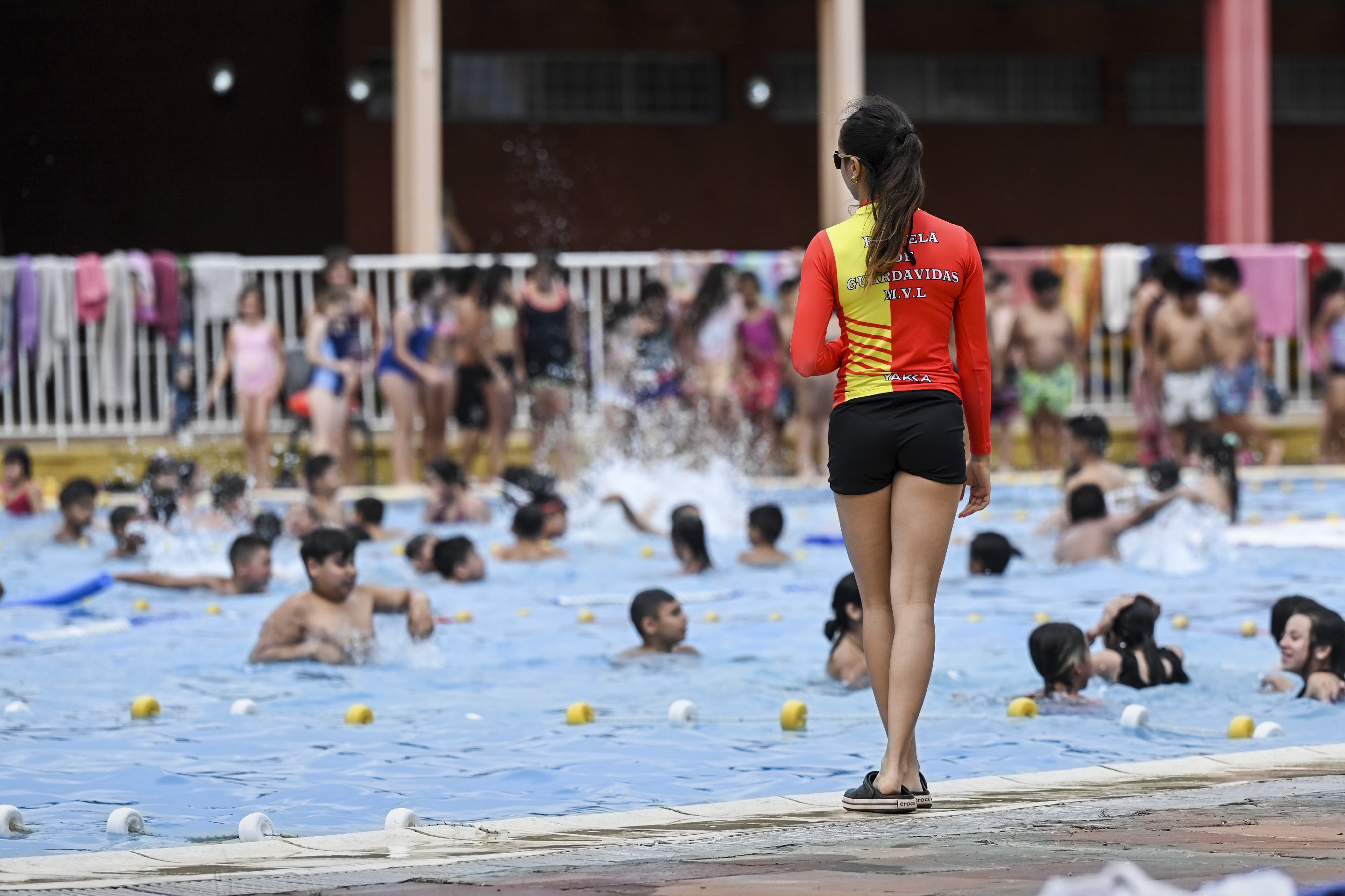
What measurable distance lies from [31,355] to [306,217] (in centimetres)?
529

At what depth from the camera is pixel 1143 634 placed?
7051 millimetres

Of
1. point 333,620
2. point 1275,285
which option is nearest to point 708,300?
point 1275,285

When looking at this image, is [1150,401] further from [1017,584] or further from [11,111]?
[11,111]

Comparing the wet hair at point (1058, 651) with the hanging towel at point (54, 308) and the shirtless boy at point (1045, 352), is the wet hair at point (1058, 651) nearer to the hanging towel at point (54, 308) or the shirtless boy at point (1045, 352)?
the shirtless boy at point (1045, 352)

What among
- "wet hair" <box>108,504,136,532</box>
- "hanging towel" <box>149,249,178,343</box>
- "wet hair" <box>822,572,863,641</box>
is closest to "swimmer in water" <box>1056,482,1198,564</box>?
"wet hair" <box>822,572,863,641</box>

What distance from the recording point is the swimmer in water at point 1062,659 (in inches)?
261

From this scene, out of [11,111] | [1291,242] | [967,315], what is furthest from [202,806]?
[1291,242]

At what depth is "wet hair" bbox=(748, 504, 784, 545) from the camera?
11.0 metres

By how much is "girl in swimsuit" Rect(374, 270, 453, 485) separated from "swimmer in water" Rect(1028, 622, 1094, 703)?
8536 millimetres

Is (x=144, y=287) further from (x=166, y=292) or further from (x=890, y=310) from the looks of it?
(x=890, y=310)

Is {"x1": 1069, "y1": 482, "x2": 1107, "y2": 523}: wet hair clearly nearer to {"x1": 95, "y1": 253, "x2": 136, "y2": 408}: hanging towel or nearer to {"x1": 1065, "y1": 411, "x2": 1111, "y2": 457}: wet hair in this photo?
{"x1": 1065, "y1": 411, "x2": 1111, "y2": 457}: wet hair

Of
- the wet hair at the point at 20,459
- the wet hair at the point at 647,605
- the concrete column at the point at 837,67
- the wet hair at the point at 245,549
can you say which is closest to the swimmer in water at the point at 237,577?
the wet hair at the point at 245,549

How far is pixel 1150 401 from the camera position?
1528 cm

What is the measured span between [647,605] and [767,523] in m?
3.10
